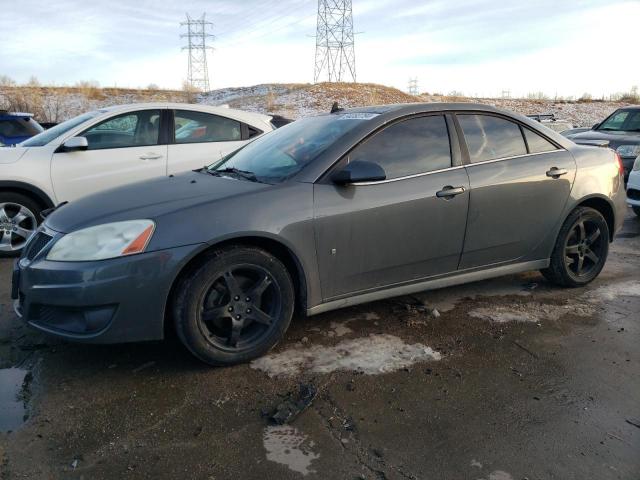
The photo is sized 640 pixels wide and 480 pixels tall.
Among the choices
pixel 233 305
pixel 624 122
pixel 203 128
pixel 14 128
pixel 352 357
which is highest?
pixel 624 122

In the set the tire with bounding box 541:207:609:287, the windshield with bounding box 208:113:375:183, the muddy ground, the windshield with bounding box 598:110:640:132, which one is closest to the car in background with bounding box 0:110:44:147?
the muddy ground

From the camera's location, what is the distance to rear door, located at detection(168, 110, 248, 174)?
254 inches

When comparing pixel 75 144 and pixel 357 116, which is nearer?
pixel 357 116

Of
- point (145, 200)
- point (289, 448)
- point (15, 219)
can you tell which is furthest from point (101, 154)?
point (289, 448)

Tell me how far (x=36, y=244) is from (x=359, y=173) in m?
2.04

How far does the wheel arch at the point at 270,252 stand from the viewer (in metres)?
3.12

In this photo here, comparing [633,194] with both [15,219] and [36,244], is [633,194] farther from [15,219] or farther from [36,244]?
[15,219]

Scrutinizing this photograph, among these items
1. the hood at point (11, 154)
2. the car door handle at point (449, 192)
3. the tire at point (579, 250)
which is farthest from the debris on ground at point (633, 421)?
the hood at point (11, 154)

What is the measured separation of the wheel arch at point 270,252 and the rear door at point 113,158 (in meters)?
3.16

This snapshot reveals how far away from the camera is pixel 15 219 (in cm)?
594

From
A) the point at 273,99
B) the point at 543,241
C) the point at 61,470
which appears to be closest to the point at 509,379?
the point at 543,241

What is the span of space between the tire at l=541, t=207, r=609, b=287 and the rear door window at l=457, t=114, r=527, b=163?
0.82 meters

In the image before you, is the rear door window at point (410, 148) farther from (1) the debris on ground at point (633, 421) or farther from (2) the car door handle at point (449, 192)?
(1) the debris on ground at point (633, 421)

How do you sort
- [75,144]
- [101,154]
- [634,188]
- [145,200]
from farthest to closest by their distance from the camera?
[634,188], [101,154], [75,144], [145,200]
